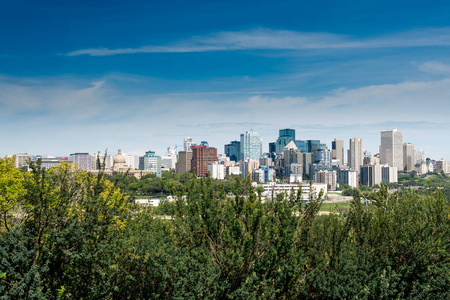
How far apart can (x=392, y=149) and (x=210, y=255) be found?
17723cm

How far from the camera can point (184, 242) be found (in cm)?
991

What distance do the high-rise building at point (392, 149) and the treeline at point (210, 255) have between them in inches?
6790

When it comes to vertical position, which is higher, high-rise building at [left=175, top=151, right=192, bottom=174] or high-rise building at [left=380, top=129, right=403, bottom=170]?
high-rise building at [left=380, top=129, right=403, bottom=170]

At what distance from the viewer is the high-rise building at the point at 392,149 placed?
171 meters

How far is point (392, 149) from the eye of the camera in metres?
171

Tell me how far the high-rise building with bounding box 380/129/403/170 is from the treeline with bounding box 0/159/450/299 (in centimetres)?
17245

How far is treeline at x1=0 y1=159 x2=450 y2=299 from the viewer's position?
319 inches

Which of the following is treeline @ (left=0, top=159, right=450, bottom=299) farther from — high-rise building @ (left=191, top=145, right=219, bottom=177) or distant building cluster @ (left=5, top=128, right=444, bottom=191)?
high-rise building @ (left=191, top=145, right=219, bottom=177)

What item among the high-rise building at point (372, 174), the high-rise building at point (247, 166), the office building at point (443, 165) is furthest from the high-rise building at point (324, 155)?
the office building at point (443, 165)

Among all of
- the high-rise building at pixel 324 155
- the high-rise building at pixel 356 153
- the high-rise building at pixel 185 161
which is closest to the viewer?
the high-rise building at pixel 185 161

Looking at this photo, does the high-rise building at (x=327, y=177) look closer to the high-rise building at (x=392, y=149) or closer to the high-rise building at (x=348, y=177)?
the high-rise building at (x=348, y=177)

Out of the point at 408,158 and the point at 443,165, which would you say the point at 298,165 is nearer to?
the point at 408,158

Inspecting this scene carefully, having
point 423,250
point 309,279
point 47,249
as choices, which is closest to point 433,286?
point 423,250

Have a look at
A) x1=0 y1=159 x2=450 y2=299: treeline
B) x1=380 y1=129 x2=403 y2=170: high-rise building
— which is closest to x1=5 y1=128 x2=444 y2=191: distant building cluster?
x1=380 y1=129 x2=403 y2=170: high-rise building
